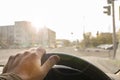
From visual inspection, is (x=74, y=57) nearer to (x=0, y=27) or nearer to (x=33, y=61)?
(x=33, y=61)

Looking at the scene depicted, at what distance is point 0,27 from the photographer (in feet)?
22.6

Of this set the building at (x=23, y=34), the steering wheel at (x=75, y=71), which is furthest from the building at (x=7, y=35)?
the steering wheel at (x=75, y=71)

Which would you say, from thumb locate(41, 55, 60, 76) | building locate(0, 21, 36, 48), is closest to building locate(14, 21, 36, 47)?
building locate(0, 21, 36, 48)

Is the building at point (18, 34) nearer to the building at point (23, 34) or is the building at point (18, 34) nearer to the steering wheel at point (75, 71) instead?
the building at point (23, 34)

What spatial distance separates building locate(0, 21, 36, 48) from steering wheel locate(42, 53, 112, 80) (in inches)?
197

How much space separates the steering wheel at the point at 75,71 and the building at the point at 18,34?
5005 millimetres

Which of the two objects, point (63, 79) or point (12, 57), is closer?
point (12, 57)

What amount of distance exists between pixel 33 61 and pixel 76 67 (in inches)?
28.4

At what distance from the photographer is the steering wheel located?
165 cm

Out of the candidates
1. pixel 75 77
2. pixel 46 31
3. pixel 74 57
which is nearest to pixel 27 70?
pixel 74 57

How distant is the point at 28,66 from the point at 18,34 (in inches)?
297

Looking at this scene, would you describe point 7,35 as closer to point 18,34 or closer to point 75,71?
point 18,34

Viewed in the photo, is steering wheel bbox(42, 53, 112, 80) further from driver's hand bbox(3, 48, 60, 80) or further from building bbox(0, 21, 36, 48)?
building bbox(0, 21, 36, 48)

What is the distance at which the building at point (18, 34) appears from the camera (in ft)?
23.5
